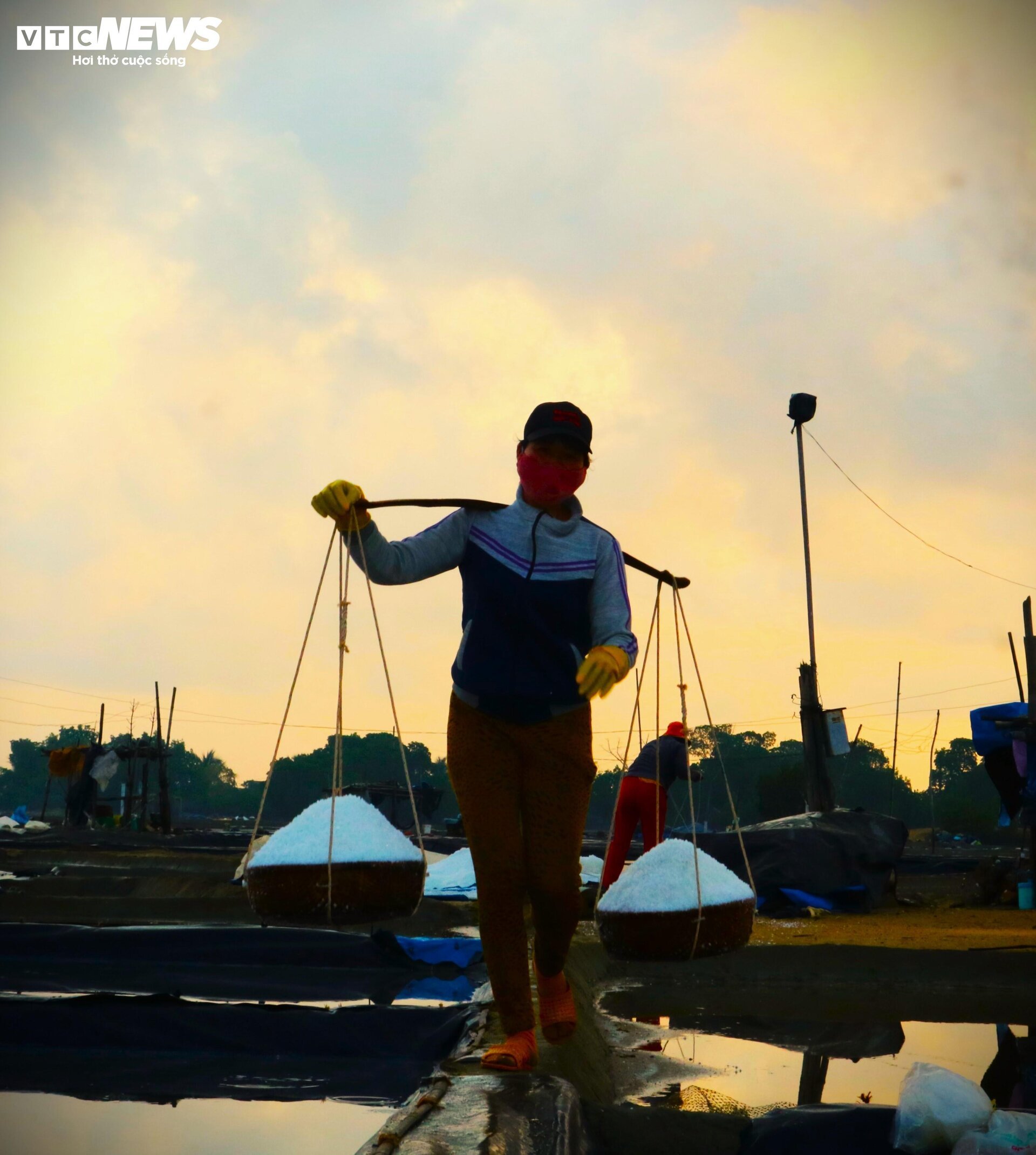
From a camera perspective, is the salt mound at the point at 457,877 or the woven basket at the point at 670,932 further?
the salt mound at the point at 457,877

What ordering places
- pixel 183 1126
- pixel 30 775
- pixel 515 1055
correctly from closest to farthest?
pixel 515 1055 < pixel 183 1126 < pixel 30 775

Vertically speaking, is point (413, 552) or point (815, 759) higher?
point (413, 552)

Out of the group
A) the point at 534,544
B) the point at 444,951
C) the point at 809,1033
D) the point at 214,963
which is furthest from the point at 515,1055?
the point at 214,963

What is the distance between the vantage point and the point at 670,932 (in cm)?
307

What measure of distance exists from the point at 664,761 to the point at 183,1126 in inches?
168

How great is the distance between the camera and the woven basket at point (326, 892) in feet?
9.27

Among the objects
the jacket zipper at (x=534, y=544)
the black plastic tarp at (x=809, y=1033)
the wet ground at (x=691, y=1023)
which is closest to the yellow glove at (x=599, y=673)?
the jacket zipper at (x=534, y=544)

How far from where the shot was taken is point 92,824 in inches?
1017

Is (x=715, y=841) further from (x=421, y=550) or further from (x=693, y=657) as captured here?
(x=421, y=550)

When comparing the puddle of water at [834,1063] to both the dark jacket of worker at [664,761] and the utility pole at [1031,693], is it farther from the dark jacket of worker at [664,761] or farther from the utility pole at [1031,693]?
the utility pole at [1031,693]

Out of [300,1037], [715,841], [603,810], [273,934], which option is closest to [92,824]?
[715,841]

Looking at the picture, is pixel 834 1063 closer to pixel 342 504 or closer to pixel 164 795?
pixel 342 504

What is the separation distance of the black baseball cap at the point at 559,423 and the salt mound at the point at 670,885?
4.35 ft

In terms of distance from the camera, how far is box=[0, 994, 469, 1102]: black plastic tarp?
3.34 m
